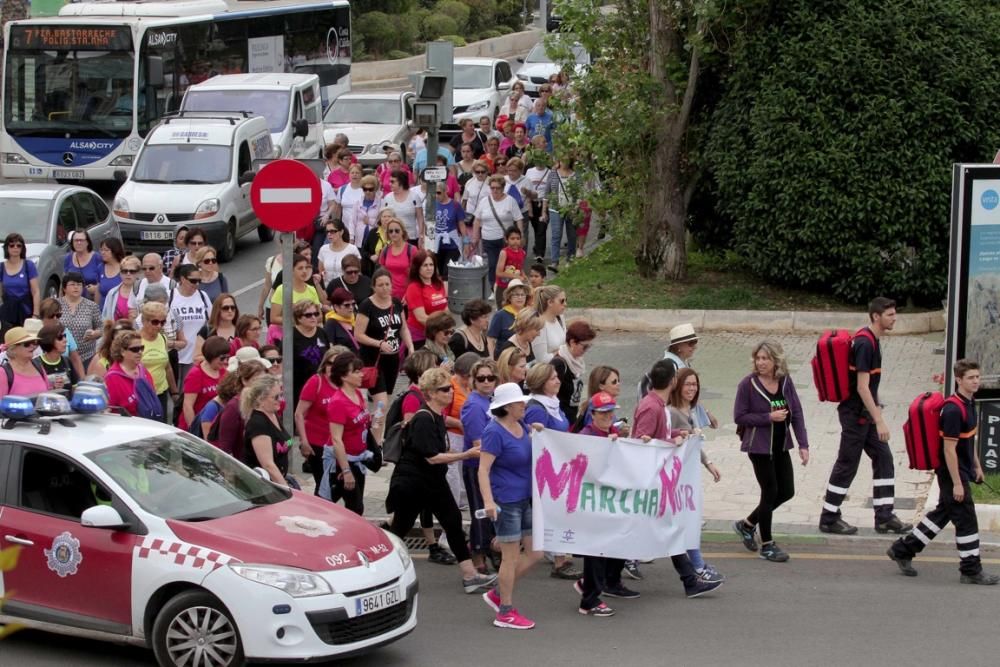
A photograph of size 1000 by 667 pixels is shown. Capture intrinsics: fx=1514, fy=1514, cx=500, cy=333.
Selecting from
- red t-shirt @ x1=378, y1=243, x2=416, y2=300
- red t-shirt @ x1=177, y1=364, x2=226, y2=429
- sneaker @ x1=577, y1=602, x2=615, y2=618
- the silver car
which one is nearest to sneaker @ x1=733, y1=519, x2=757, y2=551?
sneaker @ x1=577, y1=602, x2=615, y2=618

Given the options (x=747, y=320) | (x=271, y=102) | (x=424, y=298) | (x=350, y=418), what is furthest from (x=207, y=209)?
(x=350, y=418)

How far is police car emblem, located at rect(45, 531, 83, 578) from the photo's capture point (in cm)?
834

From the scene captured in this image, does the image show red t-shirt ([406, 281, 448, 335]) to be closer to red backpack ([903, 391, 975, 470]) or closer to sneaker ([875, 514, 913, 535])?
sneaker ([875, 514, 913, 535])

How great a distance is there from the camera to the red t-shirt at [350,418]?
10367 mm

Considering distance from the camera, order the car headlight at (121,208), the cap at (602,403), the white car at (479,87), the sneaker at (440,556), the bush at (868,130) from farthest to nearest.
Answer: the white car at (479,87) → the car headlight at (121,208) → the bush at (868,130) → the sneaker at (440,556) → the cap at (602,403)

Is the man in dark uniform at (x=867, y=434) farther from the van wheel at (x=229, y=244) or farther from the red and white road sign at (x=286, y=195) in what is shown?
the van wheel at (x=229, y=244)

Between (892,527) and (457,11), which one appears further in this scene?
(457,11)

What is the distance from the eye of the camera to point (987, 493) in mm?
11500

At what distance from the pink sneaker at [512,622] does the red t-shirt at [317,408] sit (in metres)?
2.11

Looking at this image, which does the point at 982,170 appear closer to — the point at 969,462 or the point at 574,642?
the point at 969,462

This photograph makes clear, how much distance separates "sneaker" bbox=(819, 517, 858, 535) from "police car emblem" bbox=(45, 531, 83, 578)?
5401mm

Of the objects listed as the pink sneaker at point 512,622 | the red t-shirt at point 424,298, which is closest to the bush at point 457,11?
the red t-shirt at point 424,298

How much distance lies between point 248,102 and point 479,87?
9.99 meters

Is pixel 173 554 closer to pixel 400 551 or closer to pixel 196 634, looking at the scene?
pixel 196 634
